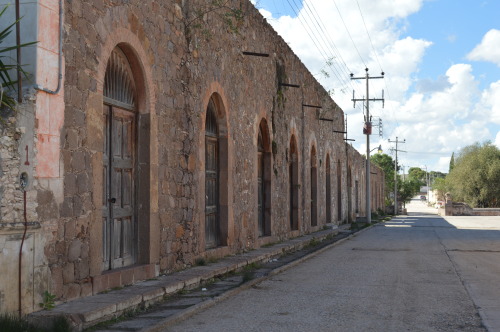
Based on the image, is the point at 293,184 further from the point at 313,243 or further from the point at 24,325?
the point at 24,325

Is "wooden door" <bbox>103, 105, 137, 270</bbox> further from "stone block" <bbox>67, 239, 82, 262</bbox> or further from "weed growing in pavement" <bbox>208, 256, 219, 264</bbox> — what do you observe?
"weed growing in pavement" <bbox>208, 256, 219, 264</bbox>

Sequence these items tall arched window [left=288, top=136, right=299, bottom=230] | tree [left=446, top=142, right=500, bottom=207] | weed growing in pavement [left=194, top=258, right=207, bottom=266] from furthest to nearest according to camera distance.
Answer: tree [left=446, top=142, right=500, bottom=207]
tall arched window [left=288, top=136, right=299, bottom=230]
weed growing in pavement [left=194, top=258, right=207, bottom=266]

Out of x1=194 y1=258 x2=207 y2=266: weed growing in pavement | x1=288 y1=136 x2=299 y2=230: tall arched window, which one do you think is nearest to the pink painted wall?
x1=194 y1=258 x2=207 y2=266: weed growing in pavement

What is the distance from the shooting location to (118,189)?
7.95 metres

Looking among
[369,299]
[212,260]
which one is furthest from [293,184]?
[369,299]

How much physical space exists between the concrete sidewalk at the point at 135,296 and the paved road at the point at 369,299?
63 centimetres

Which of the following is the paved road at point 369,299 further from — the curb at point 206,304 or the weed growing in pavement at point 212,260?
the weed growing in pavement at point 212,260

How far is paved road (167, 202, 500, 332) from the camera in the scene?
6457 millimetres

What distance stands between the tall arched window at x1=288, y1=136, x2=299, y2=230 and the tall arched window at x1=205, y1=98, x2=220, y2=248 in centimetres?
709

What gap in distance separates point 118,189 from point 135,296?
1.67 meters

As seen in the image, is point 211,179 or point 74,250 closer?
point 74,250

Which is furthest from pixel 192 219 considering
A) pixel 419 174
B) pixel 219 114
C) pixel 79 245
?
pixel 419 174

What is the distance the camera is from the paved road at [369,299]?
6457 millimetres

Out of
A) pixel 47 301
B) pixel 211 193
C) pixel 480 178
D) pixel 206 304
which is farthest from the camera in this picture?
pixel 480 178
